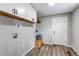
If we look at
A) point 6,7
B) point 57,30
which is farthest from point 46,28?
point 6,7

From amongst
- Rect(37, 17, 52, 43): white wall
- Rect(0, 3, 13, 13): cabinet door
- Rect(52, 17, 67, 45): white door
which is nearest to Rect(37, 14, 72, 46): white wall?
Rect(37, 17, 52, 43): white wall

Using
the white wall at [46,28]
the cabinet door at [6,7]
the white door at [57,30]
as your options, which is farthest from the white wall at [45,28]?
the cabinet door at [6,7]

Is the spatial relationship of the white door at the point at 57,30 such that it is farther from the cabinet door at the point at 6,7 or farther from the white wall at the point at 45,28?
the cabinet door at the point at 6,7

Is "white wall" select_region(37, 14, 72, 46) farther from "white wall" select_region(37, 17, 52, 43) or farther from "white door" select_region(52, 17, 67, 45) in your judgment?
"white door" select_region(52, 17, 67, 45)

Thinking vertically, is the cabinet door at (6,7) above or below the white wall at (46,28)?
above

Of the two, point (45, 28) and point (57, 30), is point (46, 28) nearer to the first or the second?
point (45, 28)

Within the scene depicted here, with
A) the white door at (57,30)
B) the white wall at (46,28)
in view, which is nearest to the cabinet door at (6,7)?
the white wall at (46,28)

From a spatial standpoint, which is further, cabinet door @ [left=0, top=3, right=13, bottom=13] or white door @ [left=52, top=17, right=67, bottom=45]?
white door @ [left=52, top=17, right=67, bottom=45]

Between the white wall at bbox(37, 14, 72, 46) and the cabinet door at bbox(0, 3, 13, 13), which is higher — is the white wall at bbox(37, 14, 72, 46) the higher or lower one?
the lower one

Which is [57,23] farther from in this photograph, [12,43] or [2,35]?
[2,35]

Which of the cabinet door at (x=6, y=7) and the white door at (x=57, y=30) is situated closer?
the cabinet door at (x=6, y=7)

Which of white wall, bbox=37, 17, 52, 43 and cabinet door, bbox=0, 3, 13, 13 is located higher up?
cabinet door, bbox=0, 3, 13, 13

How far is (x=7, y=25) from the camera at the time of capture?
1.81 m

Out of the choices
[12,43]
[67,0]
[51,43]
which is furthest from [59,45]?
[67,0]
